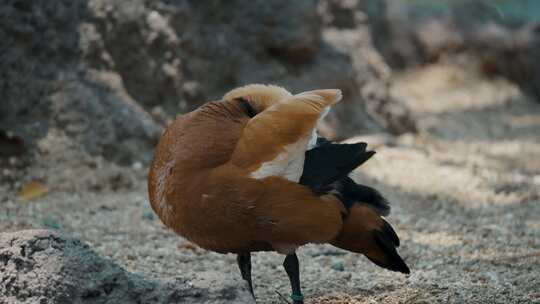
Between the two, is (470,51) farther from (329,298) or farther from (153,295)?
(153,295)

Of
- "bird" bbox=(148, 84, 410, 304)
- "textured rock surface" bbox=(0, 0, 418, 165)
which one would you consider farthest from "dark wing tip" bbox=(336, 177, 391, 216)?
"textured rock surface" bbox=(0, 0, 418, 165)

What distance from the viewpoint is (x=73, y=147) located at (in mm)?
6180

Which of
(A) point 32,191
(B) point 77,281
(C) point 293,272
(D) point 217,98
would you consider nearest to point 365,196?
(C) point 293,272

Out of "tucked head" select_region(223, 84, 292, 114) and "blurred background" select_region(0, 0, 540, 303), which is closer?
"tucked head" select_region(223, 84, 292, 114)

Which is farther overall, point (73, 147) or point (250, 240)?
point (73, 147)

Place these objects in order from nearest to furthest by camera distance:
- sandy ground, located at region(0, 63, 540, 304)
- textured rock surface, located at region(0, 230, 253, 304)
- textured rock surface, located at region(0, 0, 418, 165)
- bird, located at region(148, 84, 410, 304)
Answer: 1. textured rock surface, located at region(0, 230, 253, 304)
2. bird, located at region(148, 84, 410, 304)
3. sandy ground, located at region(0, 63, 540, 304)
4. textured rock surface, located at region(0, 0, 418, 165)

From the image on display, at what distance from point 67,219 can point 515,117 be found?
238 inches

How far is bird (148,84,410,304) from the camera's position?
3.34 metres

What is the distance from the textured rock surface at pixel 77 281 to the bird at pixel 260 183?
9.9 inches

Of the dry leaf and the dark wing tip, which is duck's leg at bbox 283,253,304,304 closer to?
the dark wing tip

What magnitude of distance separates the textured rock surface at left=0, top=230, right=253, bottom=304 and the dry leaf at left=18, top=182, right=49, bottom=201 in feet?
8.56

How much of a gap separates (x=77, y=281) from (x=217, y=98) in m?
4.36

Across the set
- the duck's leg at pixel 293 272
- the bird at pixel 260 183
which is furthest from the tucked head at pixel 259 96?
the duck's leg at pixel 293 272

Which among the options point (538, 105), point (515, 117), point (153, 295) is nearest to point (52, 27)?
point (153, 295)
